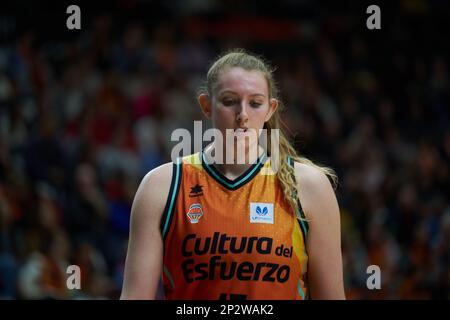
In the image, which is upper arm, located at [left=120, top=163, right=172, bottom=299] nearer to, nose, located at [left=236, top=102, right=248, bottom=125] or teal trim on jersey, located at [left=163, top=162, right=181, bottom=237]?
teal trim on jersey, located at [left=163, top=162, right=181, bottom=237]

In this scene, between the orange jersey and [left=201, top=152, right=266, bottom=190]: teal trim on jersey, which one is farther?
[left=201, top=152, right=266, bottom=190]: teal trim on jersey

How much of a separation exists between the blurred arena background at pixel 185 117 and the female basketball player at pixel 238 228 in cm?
335

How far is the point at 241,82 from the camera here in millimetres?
3219

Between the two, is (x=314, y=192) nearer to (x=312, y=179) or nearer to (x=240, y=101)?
(x=312, y=179)

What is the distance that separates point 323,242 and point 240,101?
633 millimetres

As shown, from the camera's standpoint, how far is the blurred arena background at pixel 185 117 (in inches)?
285

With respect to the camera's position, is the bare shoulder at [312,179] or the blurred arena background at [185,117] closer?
the bare shoulder at [312,179]

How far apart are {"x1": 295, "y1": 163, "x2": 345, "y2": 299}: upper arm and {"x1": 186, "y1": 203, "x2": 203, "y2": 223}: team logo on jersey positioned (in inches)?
15.7

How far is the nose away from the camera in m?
3.15

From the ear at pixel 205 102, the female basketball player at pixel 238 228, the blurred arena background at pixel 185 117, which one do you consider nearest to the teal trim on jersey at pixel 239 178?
the female basketball player at pixel 238 228

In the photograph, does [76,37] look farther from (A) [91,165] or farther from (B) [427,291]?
(B) [427,291]

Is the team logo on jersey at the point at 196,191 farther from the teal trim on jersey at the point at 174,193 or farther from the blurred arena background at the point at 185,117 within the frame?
the blurred arena background at the point at 185,117

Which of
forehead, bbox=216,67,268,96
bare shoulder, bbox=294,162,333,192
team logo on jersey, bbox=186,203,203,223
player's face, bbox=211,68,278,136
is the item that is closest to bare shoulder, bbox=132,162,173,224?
team logo on jersey, bbox=186,203,203,223
